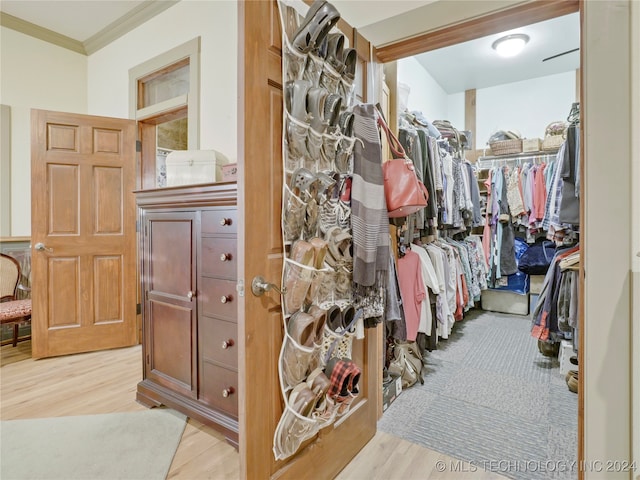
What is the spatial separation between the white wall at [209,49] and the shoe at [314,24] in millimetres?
920

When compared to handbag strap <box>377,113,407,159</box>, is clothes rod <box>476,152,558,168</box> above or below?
above

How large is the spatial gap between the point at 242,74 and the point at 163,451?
1807 mm

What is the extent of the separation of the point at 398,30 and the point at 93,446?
2.65 metres

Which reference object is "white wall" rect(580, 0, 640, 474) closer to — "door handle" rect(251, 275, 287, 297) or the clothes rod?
"door handle" rect(251, 275, 287, 297)

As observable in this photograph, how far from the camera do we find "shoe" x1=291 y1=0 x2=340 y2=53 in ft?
Result: 4.08

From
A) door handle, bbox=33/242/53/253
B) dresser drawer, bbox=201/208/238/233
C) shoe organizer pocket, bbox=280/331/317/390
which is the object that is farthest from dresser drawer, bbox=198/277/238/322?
door handle, bbox=33/242/53/253

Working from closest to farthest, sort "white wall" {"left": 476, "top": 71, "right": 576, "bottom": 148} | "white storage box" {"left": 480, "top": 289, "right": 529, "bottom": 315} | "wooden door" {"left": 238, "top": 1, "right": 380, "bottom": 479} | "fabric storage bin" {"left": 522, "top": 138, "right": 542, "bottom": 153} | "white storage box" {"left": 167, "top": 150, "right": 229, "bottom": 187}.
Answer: "wooden door" {"left": 238, "top": 1, "right": 380, "bottom": 479} → "white storage box" {"left": 167, "top": 150, "right": 229, "bottom": 187} → "fabric storage bin" {"left": 522, "top": 138, "right": 542, "bottom": 153} → "white storage box" {"left": 480, "top": 289, "right": 529, "bottom": 315} → "white wall" {"left": 476, "top": 71, "right": 576, "bottom": 148}

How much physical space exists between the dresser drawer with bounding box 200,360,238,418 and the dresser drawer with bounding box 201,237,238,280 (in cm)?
49

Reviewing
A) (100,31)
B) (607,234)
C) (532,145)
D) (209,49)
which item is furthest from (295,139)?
(532,145)

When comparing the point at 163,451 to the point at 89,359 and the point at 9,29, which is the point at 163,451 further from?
the point at 9,29

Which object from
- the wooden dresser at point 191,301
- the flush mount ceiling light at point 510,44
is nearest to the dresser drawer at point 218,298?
the wooden dresser at point 191,301

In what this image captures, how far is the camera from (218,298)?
5.76 ft

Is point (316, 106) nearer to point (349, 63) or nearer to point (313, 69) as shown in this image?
point (313, 69)

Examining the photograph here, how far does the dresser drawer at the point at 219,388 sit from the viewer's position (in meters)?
1.71
